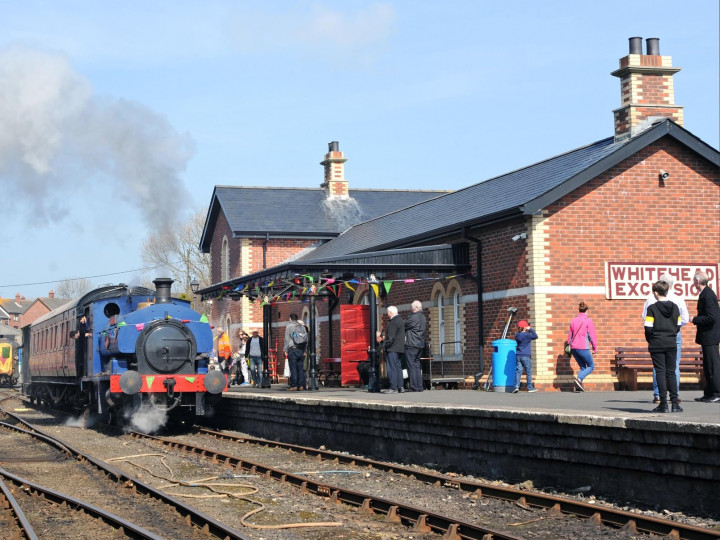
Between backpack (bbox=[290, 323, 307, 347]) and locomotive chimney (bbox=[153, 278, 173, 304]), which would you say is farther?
backpack (bbox=[290, 323, 307, 347])

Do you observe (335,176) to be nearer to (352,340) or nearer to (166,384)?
(352,340)

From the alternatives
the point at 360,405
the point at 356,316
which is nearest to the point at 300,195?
the point at 356,316

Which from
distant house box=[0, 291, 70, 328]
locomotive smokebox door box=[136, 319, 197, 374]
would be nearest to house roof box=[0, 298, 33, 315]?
distant house box=[0, 291, 70, 328]

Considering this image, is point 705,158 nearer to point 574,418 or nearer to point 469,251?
point 469,251

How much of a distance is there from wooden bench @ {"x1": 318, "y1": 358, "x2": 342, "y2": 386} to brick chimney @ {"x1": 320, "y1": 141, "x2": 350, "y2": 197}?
12597mm

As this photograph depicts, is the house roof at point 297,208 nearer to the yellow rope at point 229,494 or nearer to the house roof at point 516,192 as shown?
the house roof at point 516,192

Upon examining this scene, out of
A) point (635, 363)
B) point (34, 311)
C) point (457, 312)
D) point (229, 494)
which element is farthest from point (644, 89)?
point (34, 311)

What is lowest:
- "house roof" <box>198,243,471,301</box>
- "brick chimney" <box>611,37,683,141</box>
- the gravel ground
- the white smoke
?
the gravel ground

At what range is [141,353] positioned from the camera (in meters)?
18.2

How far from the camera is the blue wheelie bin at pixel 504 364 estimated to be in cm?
1858

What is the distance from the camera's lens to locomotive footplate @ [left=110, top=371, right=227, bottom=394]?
58.6ft

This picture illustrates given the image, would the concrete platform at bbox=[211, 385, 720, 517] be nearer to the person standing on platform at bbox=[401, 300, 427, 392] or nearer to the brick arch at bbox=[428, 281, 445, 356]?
the person standing on platform at bbox=[401, 300, 427, 392]

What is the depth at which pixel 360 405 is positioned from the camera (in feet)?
46.1

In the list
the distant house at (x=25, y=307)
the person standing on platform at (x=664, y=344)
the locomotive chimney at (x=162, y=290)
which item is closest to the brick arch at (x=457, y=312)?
the locomotive chimney at (x=162, y=290)
